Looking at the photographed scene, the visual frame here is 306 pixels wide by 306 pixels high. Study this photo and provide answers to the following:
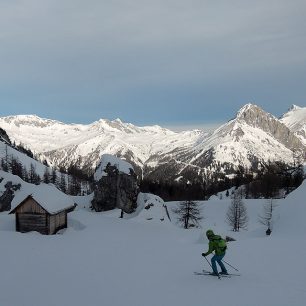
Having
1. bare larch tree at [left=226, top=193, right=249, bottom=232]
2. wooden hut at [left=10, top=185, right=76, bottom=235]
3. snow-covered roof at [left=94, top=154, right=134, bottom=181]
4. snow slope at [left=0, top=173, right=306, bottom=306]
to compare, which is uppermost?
snow-covered roof at [left=94, top=154, right=134, bottom=181]

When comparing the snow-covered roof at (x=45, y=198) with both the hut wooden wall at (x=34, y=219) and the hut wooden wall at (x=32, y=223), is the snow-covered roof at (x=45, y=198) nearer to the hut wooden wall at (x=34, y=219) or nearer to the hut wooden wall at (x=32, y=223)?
the hut wooden wall at (x=34, y=219)

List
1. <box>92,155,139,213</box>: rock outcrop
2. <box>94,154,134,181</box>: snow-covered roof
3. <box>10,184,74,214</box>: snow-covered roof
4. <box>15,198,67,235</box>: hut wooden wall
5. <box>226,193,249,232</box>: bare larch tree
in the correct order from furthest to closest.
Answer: <box>226,193,249,232</box>: bare larch tree
<box>94,154,134,181</box>: snow-covered roof
<box>92,155,139,213</box>: rock outcrop
<box>10,184,74,214</box>: snow-covered roof
<box>15,198,67,235</box>: hut wooden wall

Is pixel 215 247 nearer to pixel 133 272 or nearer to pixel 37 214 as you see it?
pixel 133 272

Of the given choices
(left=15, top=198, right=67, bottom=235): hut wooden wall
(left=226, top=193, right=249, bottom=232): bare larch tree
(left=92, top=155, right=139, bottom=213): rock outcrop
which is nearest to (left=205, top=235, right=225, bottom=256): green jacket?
(left=15, top=198, right=67, bottom=235): hut wooden wall

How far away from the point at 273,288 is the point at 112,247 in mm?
17214

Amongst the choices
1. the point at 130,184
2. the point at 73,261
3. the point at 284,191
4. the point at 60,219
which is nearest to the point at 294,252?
the point at 73,261

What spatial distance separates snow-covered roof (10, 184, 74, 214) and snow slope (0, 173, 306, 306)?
276 centimetres

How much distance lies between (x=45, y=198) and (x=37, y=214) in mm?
2076

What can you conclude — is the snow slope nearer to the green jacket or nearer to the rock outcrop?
the green jacket

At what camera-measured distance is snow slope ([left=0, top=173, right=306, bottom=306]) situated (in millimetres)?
16209

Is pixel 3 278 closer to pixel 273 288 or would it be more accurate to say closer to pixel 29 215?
pixel 273 288

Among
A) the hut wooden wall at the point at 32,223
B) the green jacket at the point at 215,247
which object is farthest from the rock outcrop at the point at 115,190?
the green jacket at the point at 215,247

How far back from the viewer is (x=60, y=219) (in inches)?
1699

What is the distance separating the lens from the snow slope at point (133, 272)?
16.2m
